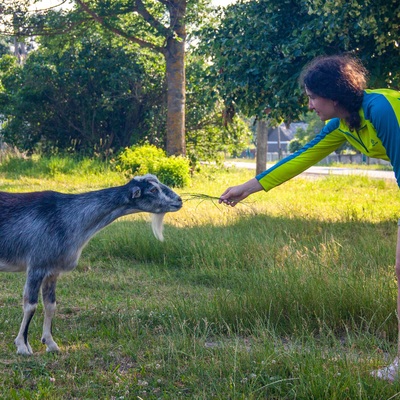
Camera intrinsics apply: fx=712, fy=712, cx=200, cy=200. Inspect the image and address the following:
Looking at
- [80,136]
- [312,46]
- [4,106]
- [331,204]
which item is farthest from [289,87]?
[4,106]

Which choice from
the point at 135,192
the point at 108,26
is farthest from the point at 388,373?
the point at 108,26

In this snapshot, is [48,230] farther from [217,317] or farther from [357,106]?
[357,106]

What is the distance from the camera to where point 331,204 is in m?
13.6

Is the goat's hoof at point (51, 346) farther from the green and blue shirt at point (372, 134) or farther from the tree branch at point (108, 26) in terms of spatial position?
the tree branch at point (108, 26)

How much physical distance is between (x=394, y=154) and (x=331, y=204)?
9579mm

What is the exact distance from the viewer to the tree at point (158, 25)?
18875 mm

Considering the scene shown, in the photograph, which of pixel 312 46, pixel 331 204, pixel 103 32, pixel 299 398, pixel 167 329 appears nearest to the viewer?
pixel 299 398

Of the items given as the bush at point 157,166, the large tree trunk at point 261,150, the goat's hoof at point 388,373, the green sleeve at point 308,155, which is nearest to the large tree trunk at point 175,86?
the bush at point 157,166

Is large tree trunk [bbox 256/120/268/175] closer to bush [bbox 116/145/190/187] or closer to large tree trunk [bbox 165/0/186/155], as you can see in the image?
large tree trunk [bbox 165/0/186/155]

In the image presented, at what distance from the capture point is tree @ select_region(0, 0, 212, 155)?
1888 cm

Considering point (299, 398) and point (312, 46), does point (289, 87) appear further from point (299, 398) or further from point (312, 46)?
point (299, 398)

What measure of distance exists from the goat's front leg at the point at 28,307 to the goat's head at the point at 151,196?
102 cm

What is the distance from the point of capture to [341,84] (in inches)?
167

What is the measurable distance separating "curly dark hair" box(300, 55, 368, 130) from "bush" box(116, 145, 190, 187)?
1258cm
